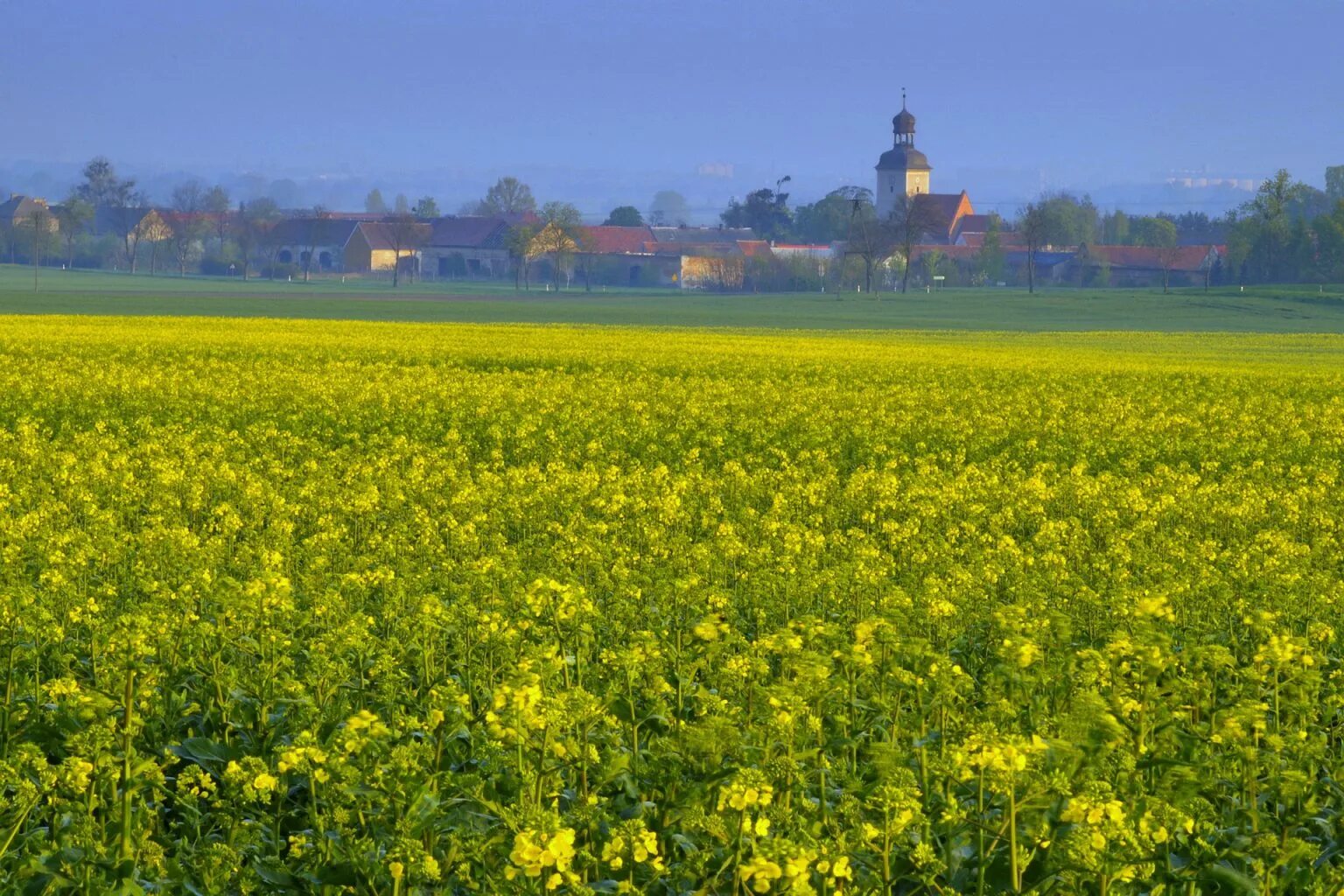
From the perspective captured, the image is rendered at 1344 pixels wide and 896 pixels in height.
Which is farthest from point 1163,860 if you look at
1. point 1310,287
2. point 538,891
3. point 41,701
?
point 1310,287

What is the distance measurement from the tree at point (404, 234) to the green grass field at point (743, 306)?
1368 inches

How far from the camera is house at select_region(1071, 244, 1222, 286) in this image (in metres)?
175

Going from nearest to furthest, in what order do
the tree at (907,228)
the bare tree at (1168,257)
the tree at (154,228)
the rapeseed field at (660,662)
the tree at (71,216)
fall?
the rapeseed field at (660,662), the tree at (907,228), the bare tree at (1168,257), the tree at (71,216), the tree at (154,228)

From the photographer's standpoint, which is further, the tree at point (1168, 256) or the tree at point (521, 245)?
the tree at point (1168, 256)

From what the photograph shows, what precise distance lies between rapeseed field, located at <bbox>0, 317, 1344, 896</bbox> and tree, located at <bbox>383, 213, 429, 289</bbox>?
6270 inches

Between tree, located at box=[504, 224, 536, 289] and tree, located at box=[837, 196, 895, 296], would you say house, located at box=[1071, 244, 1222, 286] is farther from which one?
tree, located at box=[504, 224, 536, 289]

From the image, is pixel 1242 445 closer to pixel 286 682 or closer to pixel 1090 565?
pixel 1090 565

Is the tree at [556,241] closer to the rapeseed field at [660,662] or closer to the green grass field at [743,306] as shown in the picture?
the green grass field at [743,306]

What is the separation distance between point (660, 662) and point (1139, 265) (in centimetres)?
18535

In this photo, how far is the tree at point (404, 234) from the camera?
18162 centimetres

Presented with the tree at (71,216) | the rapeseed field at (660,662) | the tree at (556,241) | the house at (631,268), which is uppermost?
the tree at (71,216)

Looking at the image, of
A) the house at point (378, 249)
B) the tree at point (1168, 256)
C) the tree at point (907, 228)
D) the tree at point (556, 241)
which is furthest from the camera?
the house at point (378, 249)

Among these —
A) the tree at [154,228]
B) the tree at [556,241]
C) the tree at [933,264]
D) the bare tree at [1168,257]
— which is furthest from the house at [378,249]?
the bare tree at [1168,257]

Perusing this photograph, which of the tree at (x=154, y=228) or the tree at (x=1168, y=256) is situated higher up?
the tree at (x=154, y=228)
